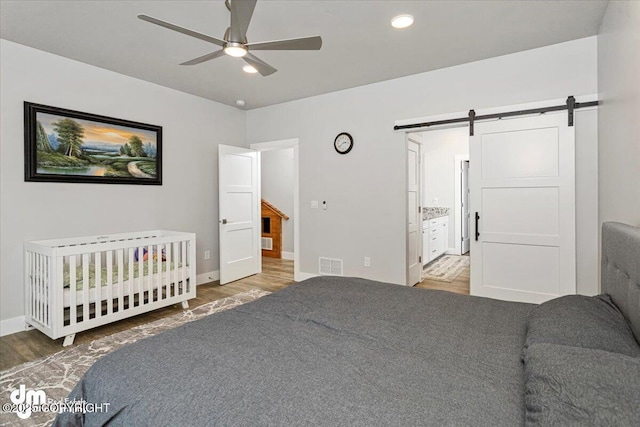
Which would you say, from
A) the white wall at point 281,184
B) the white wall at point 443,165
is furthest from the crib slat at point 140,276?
the white wall at point 443,165

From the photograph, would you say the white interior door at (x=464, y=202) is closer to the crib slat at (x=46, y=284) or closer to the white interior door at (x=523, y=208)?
the white interior door at (x=523, y=208)

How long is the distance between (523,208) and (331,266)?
7.89 feet

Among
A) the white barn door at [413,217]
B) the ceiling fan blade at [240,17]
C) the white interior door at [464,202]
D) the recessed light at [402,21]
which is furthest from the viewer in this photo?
the white interior door at [464,202]

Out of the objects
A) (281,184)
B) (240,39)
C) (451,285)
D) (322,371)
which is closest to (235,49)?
(240,39)

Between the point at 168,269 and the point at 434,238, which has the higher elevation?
the point at 434,238

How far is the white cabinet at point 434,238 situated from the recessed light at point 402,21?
346cm

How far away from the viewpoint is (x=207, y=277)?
485 cm

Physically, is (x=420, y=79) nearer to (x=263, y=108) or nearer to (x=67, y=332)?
(x=263, y=108)

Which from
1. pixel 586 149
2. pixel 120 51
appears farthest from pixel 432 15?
pixel 120 51

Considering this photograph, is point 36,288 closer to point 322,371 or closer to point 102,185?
point 102,185

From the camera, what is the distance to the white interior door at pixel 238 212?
4.73 metres

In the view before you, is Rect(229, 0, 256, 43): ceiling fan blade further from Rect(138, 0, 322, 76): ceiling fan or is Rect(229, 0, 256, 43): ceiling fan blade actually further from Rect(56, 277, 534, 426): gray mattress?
Rect(56, 277, 534, 426): gray mattress

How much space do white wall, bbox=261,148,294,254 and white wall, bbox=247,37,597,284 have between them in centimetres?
177

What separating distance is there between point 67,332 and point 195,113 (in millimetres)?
3057
